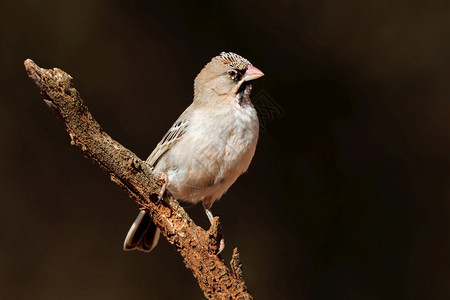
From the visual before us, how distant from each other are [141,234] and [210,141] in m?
0.74

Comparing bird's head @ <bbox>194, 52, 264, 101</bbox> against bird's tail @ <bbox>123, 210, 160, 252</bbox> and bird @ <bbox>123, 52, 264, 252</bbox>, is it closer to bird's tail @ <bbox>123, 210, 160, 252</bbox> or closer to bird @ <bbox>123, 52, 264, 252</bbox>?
bird @ <bbox>123, 52, 264, 252</bbox>

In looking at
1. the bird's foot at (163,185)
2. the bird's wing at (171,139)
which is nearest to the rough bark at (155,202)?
the bird's foot at (163,185)

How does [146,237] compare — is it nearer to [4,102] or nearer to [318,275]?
[4,102]

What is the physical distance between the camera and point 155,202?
2.81m

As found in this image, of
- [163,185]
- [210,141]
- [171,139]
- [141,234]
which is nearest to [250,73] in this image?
[210,141]

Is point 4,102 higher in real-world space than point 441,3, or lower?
lower

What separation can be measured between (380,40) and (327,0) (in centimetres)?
62

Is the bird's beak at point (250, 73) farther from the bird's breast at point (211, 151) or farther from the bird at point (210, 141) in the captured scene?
the bird's breast at point (211, 151)

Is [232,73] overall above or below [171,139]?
above

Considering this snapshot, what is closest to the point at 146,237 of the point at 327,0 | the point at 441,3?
the point at 327,0

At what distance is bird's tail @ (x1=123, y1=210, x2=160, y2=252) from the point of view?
A: 138 inches

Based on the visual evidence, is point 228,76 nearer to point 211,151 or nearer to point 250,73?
point 250,73

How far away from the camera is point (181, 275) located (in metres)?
5.12

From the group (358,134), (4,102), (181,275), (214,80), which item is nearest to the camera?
(214,80)
